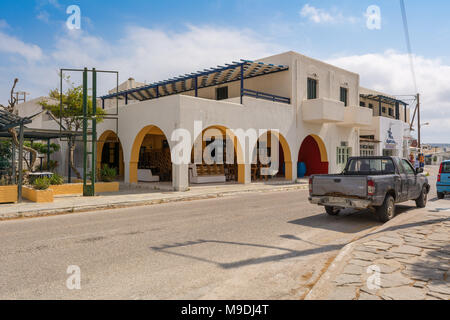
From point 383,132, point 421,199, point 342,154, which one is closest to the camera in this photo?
point 421,199

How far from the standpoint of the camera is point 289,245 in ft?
21.3

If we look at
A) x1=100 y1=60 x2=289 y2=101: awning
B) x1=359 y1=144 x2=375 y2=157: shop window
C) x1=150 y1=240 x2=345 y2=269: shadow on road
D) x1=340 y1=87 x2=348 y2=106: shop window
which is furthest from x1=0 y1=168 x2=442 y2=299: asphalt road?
x1=359 y1=144 x2=375 y2=157: shop window

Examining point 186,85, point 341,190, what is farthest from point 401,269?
point 186,85

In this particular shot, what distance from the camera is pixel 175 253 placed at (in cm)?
589

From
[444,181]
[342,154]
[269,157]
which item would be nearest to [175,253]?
[444,181]

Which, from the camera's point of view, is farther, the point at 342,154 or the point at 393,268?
the point at 342,154

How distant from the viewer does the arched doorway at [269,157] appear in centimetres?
2159

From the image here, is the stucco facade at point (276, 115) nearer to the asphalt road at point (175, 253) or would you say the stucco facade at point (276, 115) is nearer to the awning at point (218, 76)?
the awning at point (218, 76)

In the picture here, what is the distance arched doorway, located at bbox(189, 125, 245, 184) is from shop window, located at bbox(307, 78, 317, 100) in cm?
655

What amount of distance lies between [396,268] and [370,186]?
3.71 meters

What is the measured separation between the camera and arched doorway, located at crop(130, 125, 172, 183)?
18.9 m

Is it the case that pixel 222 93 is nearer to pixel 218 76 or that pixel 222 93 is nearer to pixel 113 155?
pixel 218 76

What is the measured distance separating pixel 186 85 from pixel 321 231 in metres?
19.5

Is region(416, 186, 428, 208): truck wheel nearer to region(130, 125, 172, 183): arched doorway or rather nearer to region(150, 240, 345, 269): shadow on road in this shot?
A: region(150, 240, 345, 269): shadow on road
